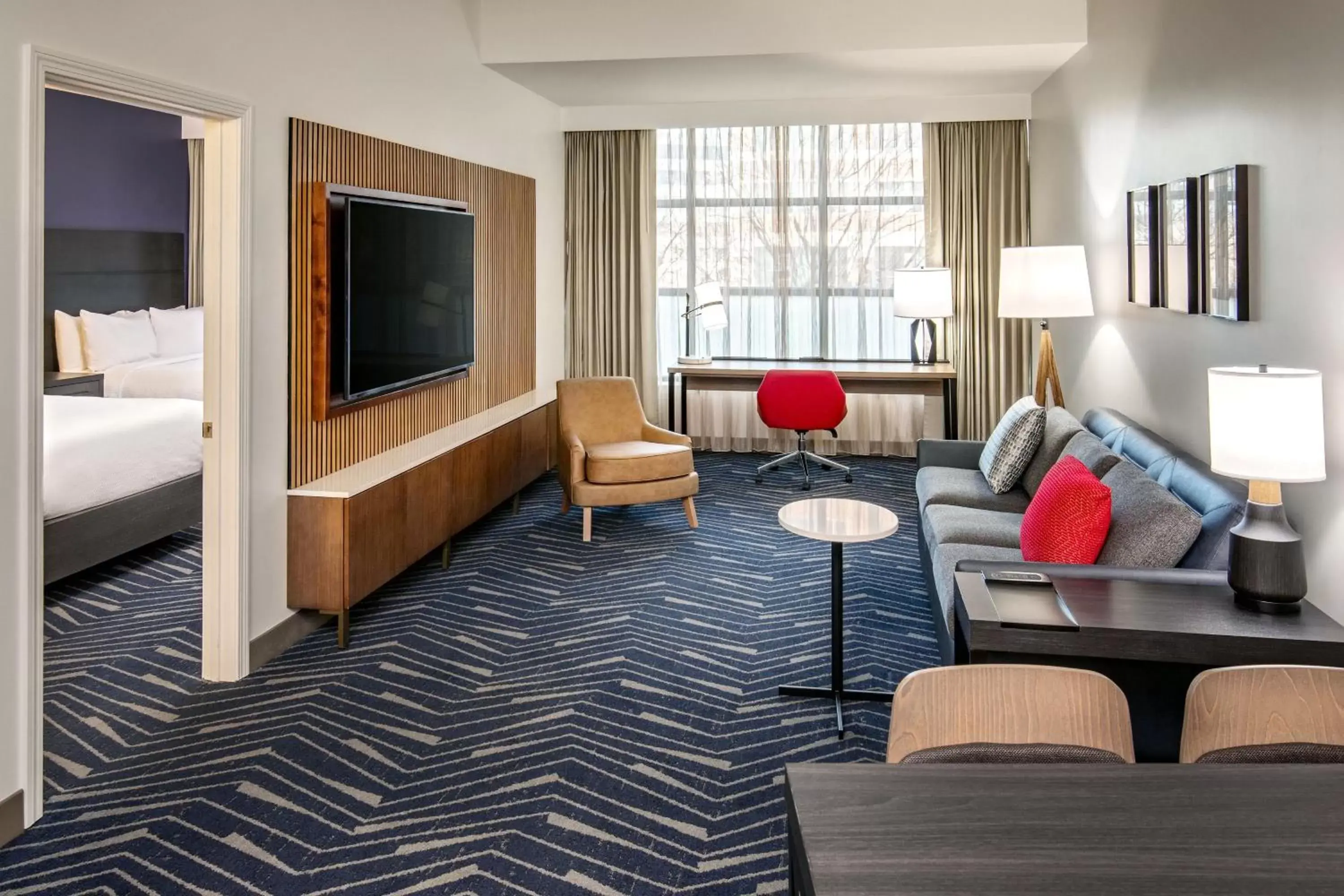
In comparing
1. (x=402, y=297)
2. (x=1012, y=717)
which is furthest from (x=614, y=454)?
(x=1012, y=717)

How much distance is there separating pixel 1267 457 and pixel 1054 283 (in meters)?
2.75

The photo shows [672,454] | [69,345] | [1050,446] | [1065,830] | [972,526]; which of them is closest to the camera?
[1065,830]

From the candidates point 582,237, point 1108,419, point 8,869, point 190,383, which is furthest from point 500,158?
point 8,869

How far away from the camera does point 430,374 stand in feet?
17.0

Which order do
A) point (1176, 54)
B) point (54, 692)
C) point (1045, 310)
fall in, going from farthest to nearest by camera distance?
1. point (1045, 310)
2. point (1176, 54)
3. point (54, 692)

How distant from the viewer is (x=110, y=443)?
4812 millimetres

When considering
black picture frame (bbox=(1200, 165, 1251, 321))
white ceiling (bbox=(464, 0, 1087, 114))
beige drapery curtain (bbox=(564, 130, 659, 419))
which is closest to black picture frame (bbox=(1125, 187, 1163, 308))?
black picture frame (bbox=(1200, 165, 1251, 321))

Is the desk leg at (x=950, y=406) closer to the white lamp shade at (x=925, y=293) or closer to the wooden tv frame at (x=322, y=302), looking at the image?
the white lamp shade at (x=925, y=293)

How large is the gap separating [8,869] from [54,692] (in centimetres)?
118

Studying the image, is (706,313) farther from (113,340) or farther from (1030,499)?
(113,340)

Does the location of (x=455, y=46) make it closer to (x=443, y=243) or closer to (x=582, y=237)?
(x=443, y=243)

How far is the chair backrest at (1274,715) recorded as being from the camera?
5.50 ft

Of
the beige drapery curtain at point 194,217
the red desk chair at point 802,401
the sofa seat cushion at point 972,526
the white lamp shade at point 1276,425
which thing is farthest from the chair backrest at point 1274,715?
the beige drapery curtain at point 194,217

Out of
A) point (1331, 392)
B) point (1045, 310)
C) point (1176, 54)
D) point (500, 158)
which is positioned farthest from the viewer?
point (500, 158)
